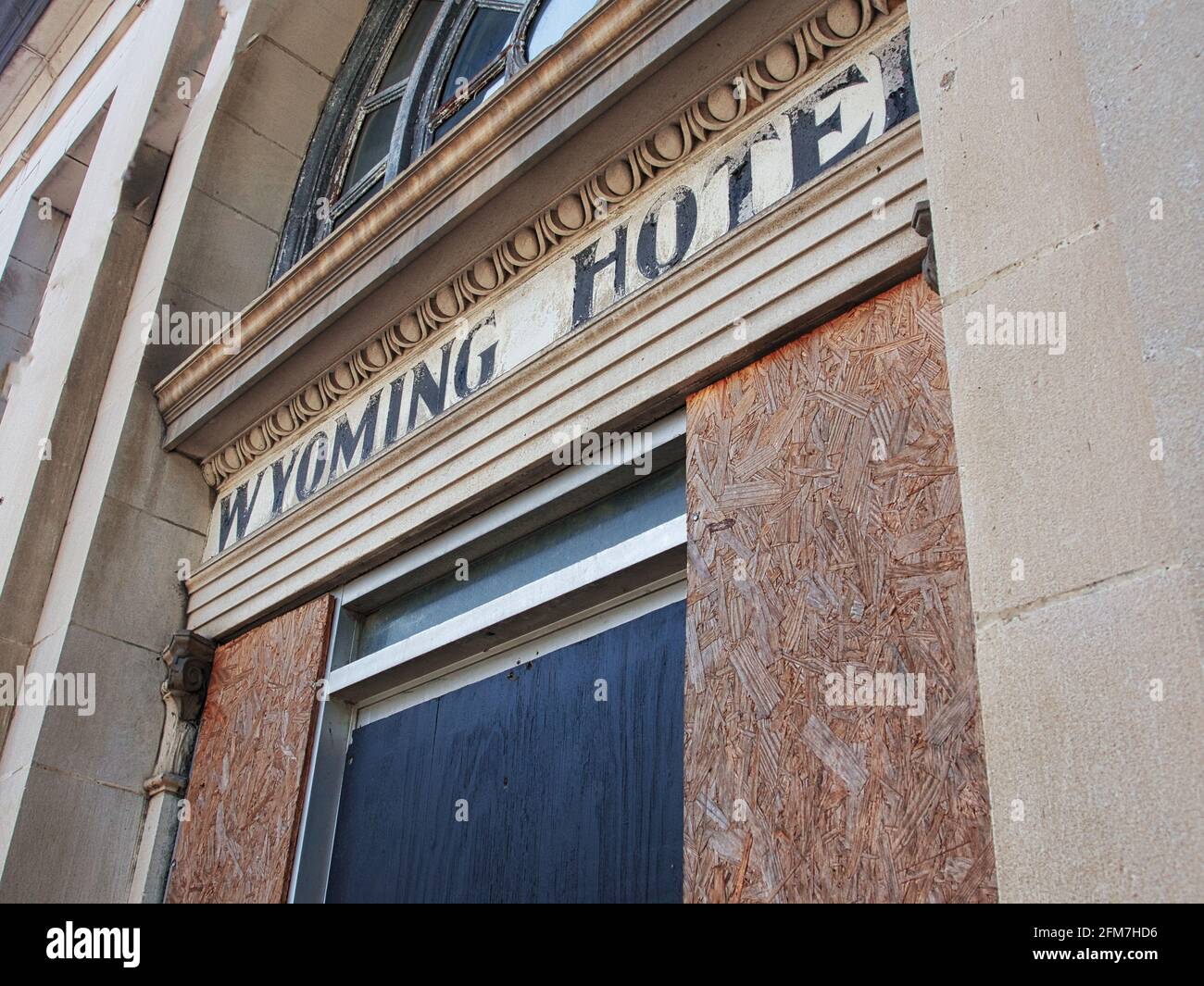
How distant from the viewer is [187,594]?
6.77 m

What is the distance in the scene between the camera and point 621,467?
4656mm

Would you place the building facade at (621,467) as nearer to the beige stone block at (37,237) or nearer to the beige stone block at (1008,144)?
the beige stone block at (1008,144)

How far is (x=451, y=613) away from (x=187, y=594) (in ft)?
6.68

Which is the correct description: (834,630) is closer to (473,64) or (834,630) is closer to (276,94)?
(473,64)

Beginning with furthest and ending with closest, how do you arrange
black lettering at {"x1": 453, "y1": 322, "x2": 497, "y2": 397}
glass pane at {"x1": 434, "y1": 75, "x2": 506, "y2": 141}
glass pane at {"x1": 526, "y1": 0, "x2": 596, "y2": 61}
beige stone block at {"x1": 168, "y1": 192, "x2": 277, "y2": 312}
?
beige stone block at {"x1": 168, "y1": 192, "x2": 277, "y2": 312} < glass pane at {"x1": 434, "y1": 75, "x2": 506, "y2": 141} < glass pane at {"x1": 526, "y1": 0, "x2": 596, "y2": 61} < black lettering at {"x1": 453, "y1": 322, "x2": 497, "y2": 397}

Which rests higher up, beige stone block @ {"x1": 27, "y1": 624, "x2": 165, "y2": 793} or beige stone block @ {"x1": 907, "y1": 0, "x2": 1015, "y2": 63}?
beige stone block @ {"x1": 907, "y1": 0, "x2": 1015, "y2": 63}

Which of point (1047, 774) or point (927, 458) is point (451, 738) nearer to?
point (927, 458)

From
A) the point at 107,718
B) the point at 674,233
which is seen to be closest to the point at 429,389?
the point at 674,233

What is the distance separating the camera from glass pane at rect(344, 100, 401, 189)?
Result: 7969 millimetres

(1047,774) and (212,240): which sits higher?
(212,240)

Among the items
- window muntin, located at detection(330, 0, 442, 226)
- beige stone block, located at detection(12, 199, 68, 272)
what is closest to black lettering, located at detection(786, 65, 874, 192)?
window muntin, located at detection(330, 0, 442, 226)

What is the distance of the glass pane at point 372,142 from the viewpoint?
314 inches

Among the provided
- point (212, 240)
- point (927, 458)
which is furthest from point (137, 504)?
point (927, 458)

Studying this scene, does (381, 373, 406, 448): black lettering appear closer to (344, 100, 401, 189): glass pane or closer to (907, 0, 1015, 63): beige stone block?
(344, 100, 401, 189): glass pane
